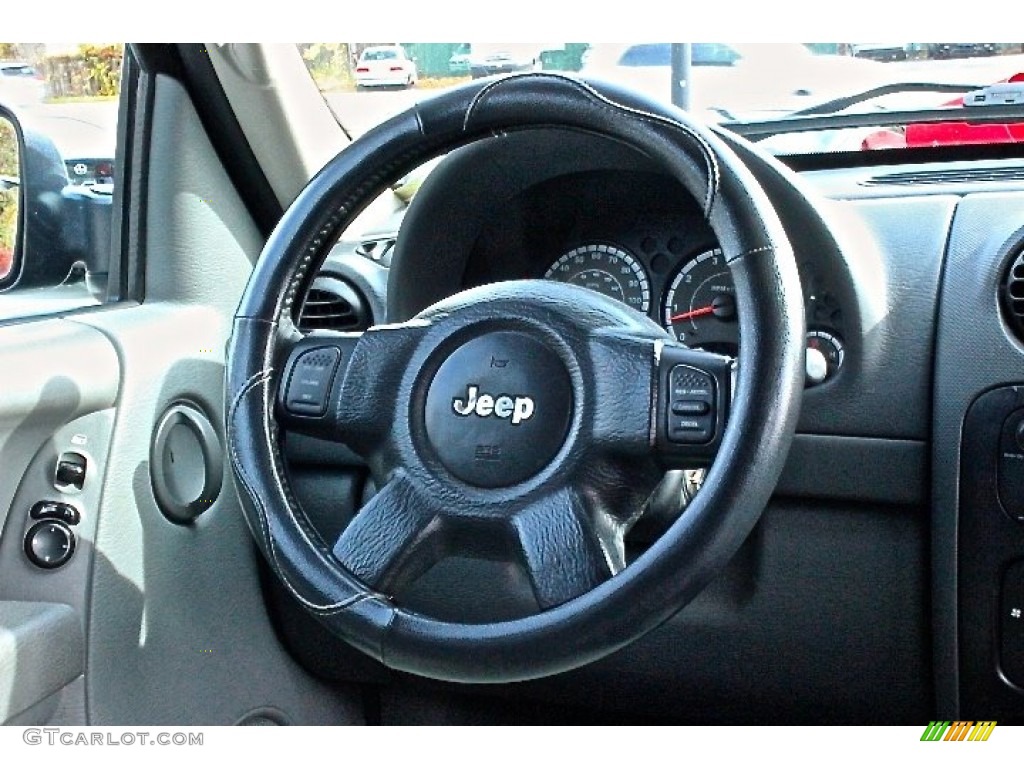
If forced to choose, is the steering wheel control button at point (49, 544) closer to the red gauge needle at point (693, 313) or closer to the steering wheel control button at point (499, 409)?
the steering wheel control button at point (499, 409)

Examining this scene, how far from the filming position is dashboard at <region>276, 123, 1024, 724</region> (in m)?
1.61

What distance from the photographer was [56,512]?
1.79 metres

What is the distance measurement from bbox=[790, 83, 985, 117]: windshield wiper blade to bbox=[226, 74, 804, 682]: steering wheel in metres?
0.83

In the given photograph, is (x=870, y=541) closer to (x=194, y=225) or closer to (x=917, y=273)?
(x=917, y=273)

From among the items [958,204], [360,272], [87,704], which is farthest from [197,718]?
[958,204]

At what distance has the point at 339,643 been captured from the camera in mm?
2080

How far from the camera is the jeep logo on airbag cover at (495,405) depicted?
4.27ft

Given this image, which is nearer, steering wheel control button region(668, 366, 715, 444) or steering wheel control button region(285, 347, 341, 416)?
steering wheel control button region(668, 366, 715, 444)

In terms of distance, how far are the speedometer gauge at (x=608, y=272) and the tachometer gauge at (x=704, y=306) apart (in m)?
0.05

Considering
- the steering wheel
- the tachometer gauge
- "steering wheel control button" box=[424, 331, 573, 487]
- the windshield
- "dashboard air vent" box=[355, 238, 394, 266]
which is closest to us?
the steering wheel

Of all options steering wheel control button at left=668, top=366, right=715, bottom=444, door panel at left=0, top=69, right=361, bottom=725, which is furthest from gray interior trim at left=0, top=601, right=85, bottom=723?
steering wheel control button at left=668, top=366, right=715, bottom=444

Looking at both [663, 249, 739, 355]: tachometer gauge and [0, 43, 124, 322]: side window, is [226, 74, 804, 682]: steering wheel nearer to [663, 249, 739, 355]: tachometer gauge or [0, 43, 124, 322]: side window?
[663, 249, 739, 355]: tachometer gauge

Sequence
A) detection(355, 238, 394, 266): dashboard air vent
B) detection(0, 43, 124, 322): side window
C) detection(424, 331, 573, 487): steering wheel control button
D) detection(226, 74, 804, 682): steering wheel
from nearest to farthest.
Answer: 1. detection(226, 74, 804, 682): steering wheel
2. detection(424, 331, 573, 487): steering wheel control button
3. detection(0, 43, 124, 322): side window
4. detection(355, 238, 394, 266): dashboard air vent

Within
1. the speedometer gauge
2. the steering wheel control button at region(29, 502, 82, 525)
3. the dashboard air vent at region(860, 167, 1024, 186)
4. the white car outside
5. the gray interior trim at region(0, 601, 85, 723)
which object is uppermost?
the white car outside
